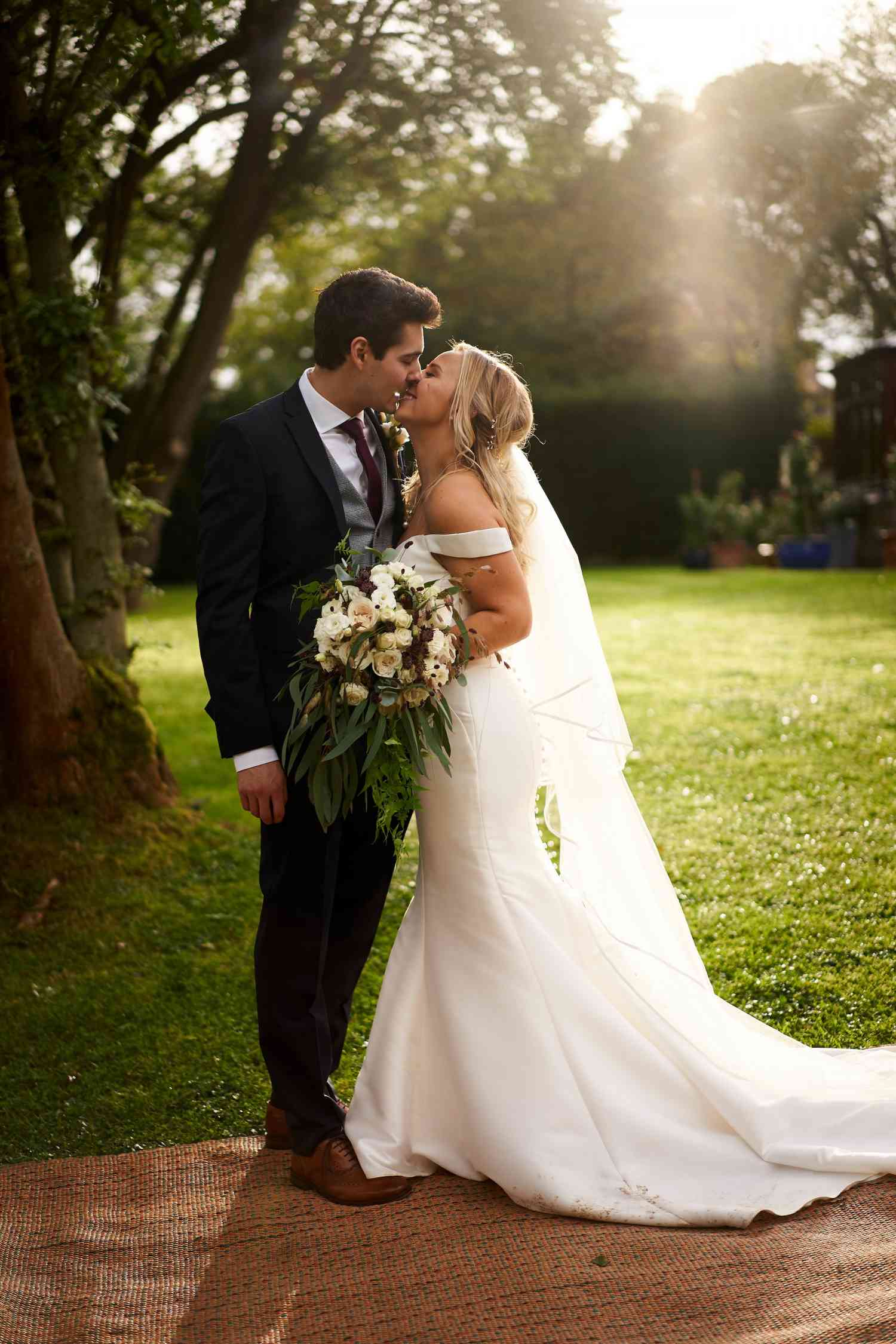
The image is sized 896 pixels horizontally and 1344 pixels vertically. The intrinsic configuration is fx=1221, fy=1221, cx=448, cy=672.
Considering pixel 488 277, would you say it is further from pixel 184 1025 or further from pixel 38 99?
pixel 184 1025

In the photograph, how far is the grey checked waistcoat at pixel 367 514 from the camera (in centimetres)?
313

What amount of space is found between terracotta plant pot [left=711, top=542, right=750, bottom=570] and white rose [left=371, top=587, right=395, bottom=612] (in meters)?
19.7

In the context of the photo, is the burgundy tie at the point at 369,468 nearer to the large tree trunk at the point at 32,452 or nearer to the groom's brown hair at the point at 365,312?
the groom's brown hair at the point at 365,312

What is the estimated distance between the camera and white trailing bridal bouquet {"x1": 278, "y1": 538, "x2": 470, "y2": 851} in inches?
109

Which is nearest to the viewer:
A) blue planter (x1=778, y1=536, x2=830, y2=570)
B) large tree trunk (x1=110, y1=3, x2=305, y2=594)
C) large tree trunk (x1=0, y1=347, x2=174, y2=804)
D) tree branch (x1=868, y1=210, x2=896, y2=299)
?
large tree trunk (x1=0, y1=347, x2=174, y2=804)

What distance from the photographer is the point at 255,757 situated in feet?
9.89

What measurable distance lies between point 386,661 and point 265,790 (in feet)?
1.67

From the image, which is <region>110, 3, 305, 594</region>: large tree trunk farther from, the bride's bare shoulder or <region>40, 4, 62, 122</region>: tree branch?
the bride's bare shoulder

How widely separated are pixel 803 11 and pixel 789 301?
18931 mm

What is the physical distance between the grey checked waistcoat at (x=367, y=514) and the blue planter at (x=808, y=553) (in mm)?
18303

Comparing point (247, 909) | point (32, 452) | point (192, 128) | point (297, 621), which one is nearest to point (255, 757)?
point (297, 621)

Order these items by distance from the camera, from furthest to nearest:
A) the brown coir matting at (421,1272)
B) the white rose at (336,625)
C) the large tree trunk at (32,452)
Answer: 1. the large tree trunk at (32,452)
2. the white rose at (336,625)
3. the brown coir matting at (421,1272)

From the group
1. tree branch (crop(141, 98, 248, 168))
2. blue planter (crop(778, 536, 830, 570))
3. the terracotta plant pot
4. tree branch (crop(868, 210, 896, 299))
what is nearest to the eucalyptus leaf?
tree branch (crop(141, 98, 248, 168))

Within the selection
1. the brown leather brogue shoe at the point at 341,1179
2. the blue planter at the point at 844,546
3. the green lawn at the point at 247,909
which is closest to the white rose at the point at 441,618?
the brown leather brogue shoe at the point at 341,1179
